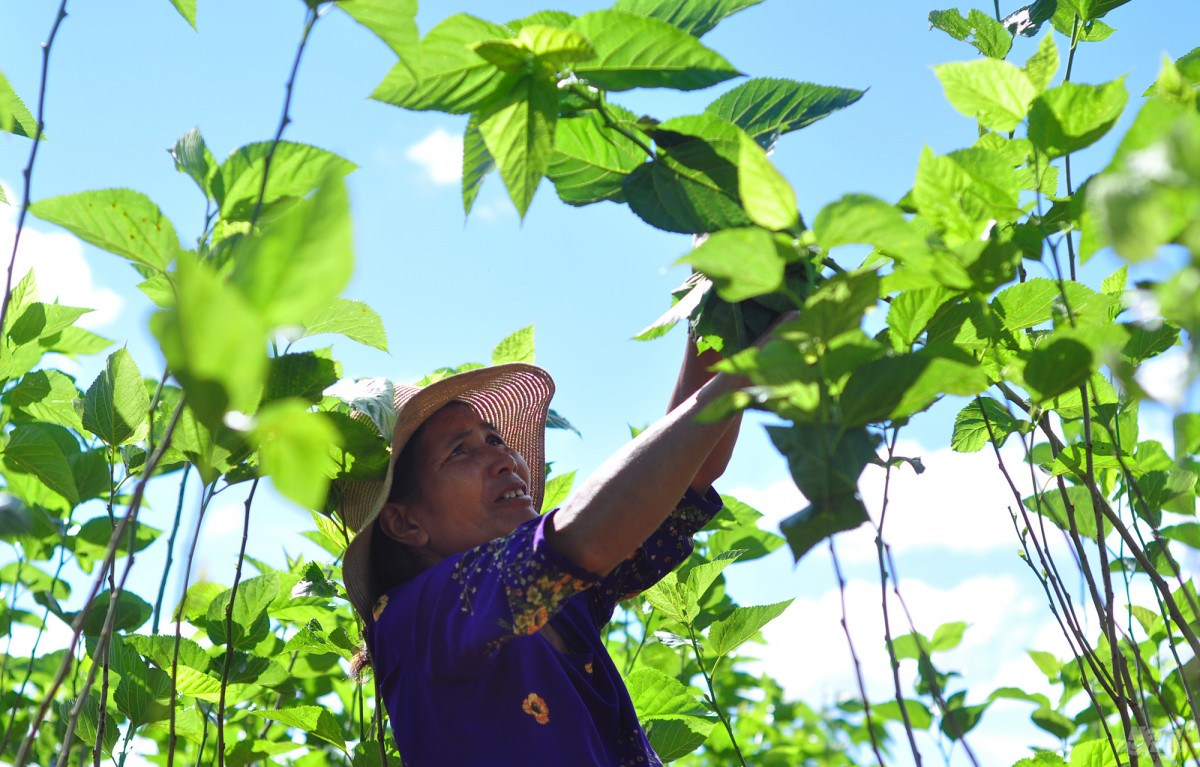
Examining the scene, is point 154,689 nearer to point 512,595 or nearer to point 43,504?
point 512,595

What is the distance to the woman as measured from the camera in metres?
1.13

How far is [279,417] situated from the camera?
1.53 feet

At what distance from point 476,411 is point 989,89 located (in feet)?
3.76

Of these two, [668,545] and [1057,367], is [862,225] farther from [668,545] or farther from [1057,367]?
[668,545]

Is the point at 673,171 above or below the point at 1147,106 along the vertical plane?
above

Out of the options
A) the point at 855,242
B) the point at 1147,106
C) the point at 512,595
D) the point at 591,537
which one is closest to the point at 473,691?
the point at 512,595

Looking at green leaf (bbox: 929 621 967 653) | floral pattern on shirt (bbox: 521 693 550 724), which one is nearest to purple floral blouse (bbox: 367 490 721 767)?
floral pattern on shirt (bbox: 521 693 550 724)

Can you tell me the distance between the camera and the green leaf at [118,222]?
33.6 inches

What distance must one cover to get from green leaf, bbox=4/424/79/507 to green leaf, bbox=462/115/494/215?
82 centimetres

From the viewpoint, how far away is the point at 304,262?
450 millimetres

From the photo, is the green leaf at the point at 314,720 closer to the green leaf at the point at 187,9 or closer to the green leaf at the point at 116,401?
the green leaf at the point at 116,401

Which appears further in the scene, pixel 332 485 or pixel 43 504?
pixel 43 504

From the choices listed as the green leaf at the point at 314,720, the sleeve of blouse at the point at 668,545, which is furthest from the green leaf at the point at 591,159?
the green leaf at the point at 314,720

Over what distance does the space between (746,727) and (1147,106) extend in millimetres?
3123
